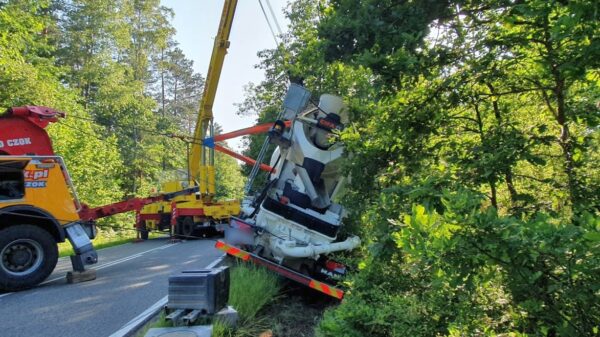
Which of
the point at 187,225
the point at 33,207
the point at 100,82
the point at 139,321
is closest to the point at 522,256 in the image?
the point at 139,321

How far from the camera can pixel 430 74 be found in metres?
3.09

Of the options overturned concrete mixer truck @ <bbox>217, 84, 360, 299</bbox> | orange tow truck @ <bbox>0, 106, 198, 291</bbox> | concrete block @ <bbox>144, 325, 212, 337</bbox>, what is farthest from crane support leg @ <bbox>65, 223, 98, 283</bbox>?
concrete block @ <bbox>144, 325, 212, 337</bbox>

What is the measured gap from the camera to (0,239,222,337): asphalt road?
5.22 m

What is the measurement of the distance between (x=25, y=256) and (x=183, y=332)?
Result: 5010 millimetres

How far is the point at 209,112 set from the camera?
17031mm

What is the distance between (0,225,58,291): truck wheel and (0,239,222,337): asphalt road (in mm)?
203

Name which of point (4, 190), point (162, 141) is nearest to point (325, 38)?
point (4, 190)

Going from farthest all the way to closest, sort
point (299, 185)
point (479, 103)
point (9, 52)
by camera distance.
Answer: point (9, 52), point (299, 185), point (479, 103)

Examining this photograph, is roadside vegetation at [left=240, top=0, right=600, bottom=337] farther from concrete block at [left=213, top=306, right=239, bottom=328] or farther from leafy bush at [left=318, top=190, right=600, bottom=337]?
concrete block at [left=213, top=306, right=239, bottom=328]

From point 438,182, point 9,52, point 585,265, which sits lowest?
point 585,265

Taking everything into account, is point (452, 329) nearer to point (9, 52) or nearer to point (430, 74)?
point (430, 74)

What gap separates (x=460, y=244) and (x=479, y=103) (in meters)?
1.93

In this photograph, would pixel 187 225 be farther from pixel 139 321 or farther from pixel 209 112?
pixel 139 321

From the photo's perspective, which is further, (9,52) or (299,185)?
(9,52)
